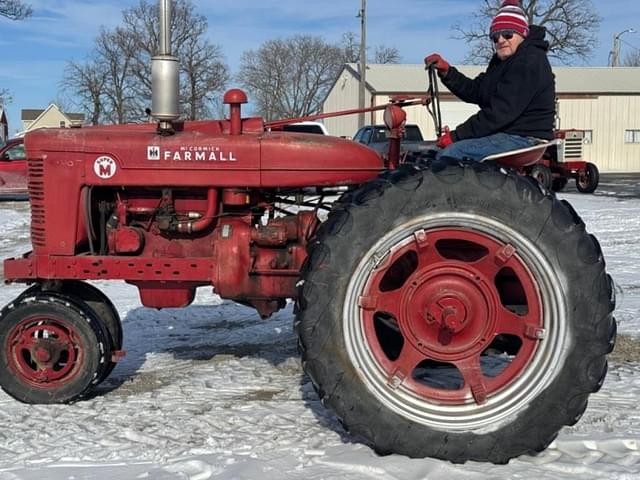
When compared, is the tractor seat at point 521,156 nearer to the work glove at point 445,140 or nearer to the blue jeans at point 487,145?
the blue jeans at point 487,145

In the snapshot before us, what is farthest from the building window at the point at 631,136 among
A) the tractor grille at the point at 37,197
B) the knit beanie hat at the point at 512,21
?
the tractor grille at the point at 37,197

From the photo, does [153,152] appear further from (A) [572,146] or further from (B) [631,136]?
(B) [631,136]

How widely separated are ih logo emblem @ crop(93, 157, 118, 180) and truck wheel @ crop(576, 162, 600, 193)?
60.4ft

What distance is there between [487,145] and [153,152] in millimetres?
1737

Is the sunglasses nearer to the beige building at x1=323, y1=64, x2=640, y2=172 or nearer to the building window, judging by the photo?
the beige building at x1=323, y1=64, x2=640, y2=172

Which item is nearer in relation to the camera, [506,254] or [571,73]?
[506,254]

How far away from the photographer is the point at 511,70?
148 inches

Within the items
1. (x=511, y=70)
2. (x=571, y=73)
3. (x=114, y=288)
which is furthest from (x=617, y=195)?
(x=571, y=73)

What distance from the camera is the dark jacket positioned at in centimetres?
373

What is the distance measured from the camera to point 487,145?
12.6 ft

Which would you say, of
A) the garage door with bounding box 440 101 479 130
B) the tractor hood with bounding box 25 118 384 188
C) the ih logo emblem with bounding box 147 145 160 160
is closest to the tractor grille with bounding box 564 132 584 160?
the garage door with bounding box 440 101 479 130

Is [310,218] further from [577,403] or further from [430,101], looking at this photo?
[577,403]

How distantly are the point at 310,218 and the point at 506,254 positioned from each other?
129cm

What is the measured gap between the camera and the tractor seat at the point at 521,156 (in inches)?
144
